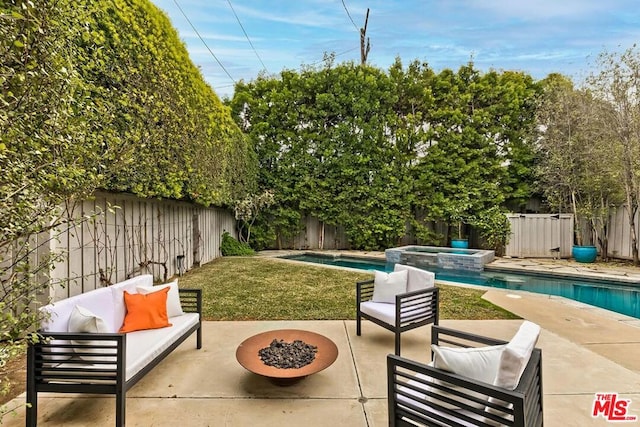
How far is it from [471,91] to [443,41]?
6.38 ft

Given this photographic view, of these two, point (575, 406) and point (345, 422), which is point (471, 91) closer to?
point (575, 406)

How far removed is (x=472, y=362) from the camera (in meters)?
1.79

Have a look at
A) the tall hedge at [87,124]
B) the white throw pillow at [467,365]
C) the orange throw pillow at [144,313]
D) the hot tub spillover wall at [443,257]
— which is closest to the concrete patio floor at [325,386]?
the orange throw pillow at [144,313]

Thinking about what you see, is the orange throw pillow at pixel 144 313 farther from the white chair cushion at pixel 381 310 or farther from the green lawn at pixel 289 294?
the white chair cushion at pixel 381 310

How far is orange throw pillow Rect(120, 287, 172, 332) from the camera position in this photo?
119 inches

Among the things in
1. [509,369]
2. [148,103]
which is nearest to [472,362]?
[509,369]

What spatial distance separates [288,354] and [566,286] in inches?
295

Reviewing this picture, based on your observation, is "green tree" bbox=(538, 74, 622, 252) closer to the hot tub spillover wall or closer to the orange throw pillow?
the hot tub spillover wall

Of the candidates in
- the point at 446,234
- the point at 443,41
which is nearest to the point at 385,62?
the point at 443,41

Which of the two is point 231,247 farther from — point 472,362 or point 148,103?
point 472,362

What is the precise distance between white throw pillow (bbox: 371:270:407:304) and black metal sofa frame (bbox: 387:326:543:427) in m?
1.96

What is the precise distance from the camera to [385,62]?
12.4m

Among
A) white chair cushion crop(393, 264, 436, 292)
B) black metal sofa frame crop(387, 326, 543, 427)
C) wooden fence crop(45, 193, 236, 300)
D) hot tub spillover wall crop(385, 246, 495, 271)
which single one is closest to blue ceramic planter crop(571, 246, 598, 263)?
hot tub spillover wall crop(385, 246, 495, 271)

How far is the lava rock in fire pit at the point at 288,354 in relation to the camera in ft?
8.71
